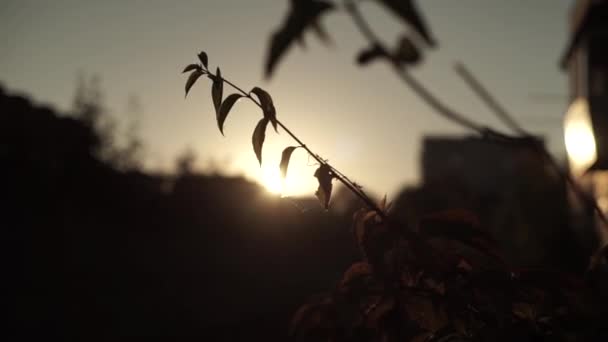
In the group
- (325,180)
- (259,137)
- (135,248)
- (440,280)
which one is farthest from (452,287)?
(135,248)

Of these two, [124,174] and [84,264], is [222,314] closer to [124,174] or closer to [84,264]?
[84,264]

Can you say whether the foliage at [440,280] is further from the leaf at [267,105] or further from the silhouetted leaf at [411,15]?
the silhouetted leaf at [411,15]

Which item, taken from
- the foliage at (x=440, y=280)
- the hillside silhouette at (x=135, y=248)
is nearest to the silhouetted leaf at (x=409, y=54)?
the foliage at (x=440, y=280)

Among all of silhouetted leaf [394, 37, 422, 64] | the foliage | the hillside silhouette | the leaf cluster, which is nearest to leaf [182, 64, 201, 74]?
the foliage

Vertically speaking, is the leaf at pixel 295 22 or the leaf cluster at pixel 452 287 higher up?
the leaf at pixel 295 22

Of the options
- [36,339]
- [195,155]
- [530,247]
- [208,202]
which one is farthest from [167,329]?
[195,155]

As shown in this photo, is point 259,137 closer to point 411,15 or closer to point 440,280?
point 440,280

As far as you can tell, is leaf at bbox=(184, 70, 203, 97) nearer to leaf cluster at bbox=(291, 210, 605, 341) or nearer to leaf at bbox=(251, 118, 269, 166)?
leaf at bbox=(251, 118, 269, 166)
